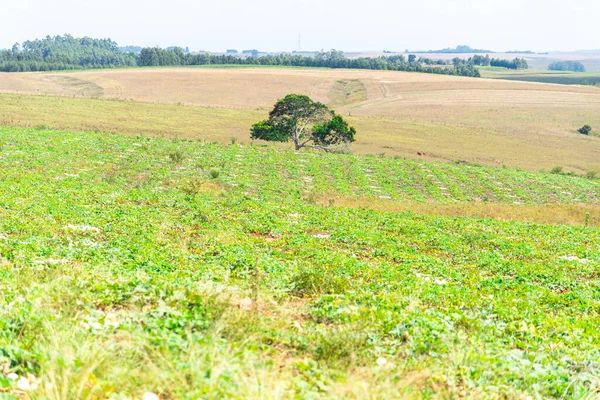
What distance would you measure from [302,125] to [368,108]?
56.8 meters

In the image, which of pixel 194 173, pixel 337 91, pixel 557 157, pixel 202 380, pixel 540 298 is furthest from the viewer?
pixel 337 91

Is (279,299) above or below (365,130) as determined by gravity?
above

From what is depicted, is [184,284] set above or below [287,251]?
above

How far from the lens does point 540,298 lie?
40.2ft

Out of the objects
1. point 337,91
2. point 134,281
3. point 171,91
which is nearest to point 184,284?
point 134,281

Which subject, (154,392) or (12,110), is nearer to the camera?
(154,392)

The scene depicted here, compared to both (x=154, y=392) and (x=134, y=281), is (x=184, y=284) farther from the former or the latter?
(x=154, y=392)

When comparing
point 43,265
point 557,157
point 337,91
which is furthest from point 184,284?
point 337,91

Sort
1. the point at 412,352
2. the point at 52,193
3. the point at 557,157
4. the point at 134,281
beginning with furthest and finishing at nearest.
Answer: the point at 557,157 < the point at 52,193 < the point at 134,281 < the point at 412,352

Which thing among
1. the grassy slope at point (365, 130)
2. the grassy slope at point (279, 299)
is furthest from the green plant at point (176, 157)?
the grassy slope at point (365, 130)

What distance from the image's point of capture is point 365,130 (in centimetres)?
8681

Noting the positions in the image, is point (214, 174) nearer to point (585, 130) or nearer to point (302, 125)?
point (302, 125)

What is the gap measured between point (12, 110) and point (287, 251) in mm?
72792

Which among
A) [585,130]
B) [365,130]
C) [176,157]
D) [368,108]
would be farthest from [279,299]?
[368,108]
